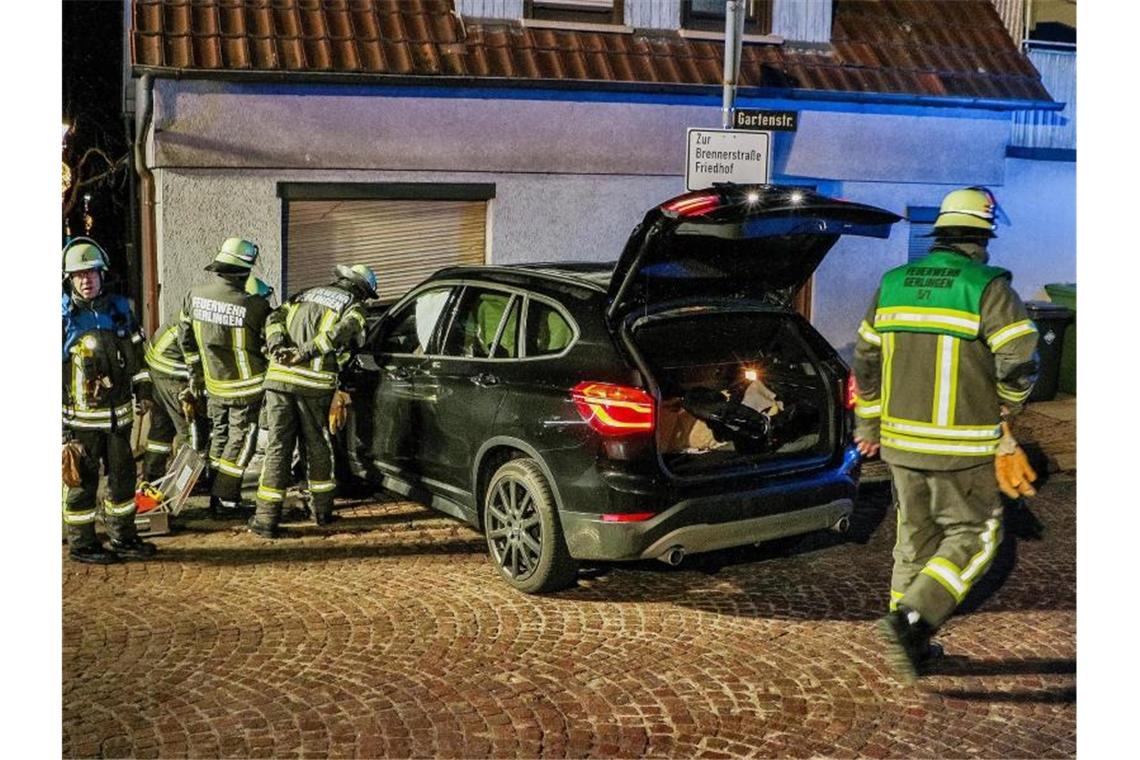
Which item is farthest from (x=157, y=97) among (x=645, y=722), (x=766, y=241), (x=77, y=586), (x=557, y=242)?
(x=645, y=722)

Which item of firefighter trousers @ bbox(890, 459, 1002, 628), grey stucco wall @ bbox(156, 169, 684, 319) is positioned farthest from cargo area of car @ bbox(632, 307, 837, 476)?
grey stucco wall @ bbox(156, 169, 684, 319)

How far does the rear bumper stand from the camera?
6160 millimetres

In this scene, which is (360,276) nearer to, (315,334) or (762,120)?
(315,334)

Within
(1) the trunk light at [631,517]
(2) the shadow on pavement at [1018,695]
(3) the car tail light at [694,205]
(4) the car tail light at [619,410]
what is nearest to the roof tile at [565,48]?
(3) the car tail light at [694,205]

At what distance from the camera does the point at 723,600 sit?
6586 mm

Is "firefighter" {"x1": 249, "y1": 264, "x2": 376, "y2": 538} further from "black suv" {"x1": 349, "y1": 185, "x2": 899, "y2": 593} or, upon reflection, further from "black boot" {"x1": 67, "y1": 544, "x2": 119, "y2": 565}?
"black boot" {"x1": 67, "y1": 544, "x2": 119, "y2": 565}

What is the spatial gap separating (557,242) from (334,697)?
7.29 metres

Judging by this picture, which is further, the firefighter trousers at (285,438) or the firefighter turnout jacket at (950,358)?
the firefighter trousers at (285,438)

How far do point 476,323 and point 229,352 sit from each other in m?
1.82

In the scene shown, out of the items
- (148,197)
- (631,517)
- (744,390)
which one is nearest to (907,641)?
(631,517)

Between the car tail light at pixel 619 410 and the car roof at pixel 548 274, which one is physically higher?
the car roof at pixel 548 274

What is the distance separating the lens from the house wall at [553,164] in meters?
10.7

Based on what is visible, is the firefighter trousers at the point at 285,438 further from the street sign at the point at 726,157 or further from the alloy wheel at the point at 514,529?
the street sign at the point at 726,157

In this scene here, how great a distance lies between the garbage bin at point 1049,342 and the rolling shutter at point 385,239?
16.8ft
